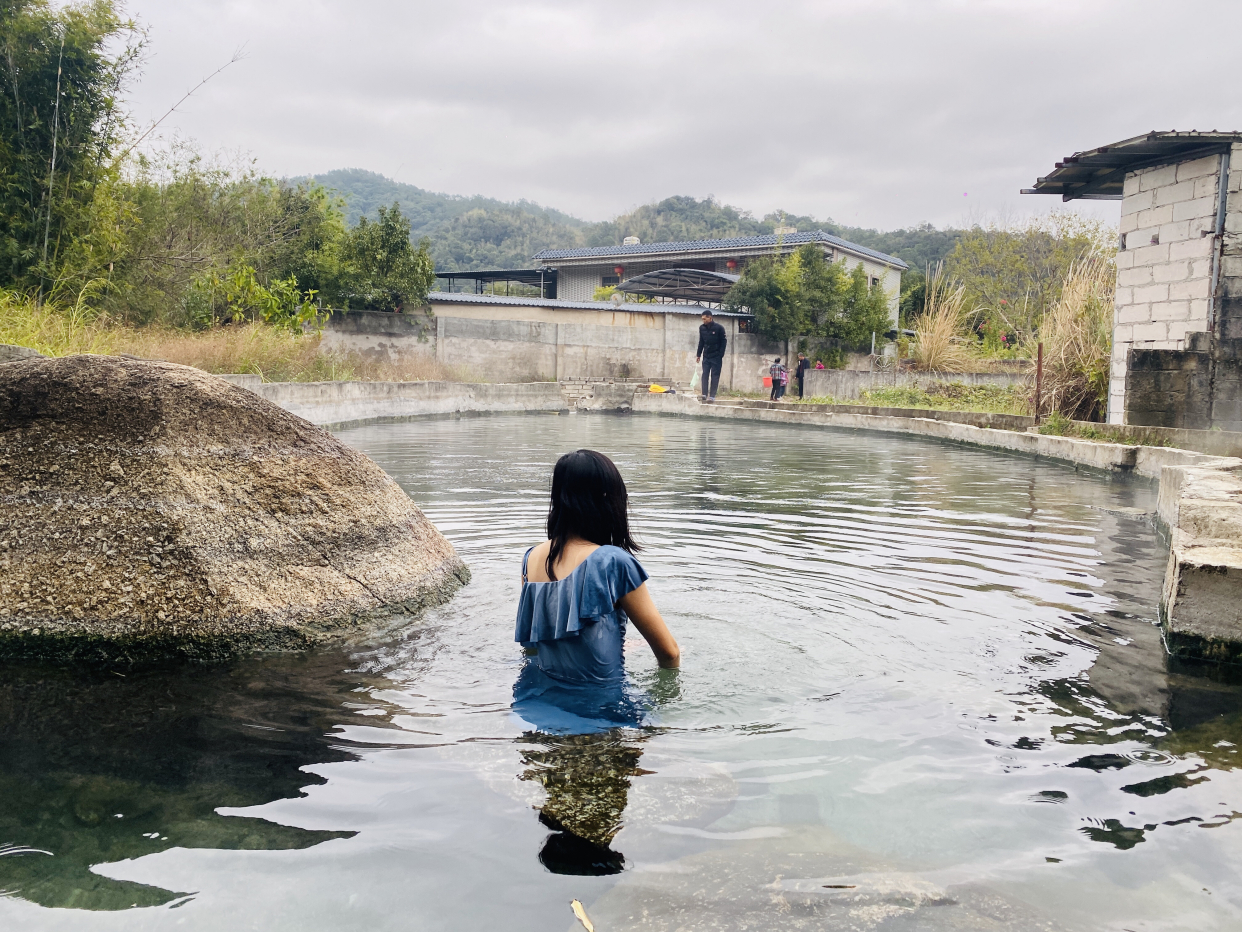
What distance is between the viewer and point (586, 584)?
129 inches

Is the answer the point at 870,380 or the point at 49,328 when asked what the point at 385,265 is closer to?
the point at 870,380

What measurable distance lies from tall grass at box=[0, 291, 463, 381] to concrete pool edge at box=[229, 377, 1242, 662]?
1163mm

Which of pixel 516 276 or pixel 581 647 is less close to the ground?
pixel 516 276

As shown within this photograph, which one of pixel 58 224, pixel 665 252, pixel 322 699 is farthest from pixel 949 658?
pixel 665 252

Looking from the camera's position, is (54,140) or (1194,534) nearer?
(1194,534)

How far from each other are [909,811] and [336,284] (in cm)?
2484

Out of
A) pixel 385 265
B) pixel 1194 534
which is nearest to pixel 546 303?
pixel 385 265

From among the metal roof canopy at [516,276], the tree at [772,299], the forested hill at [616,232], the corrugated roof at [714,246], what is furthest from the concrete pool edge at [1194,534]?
the forested hill at [616,232]

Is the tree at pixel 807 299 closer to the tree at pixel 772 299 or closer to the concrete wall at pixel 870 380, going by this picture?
the tree at pixel 772 299

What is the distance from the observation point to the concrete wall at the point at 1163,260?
12375mm

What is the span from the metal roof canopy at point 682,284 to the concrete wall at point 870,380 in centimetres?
587

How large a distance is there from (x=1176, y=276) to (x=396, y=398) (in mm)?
15277

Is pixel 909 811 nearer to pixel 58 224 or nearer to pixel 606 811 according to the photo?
pixel 606 811

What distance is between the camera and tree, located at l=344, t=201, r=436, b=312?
83.6 ft
